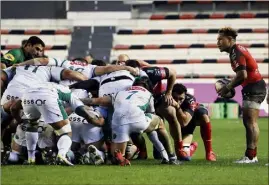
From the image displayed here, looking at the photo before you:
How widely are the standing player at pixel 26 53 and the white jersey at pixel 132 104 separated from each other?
4.60 ft

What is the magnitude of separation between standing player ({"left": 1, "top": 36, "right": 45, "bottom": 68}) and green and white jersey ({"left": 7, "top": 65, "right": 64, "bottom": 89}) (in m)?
0.42

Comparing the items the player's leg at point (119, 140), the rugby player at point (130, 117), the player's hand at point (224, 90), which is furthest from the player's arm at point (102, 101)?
the player's hand at point (224, 90)

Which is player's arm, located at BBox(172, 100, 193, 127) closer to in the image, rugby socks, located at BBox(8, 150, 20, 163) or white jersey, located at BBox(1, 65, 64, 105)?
white jersey, located at BBox(1, 65, 64, 105)

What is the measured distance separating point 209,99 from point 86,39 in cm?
845

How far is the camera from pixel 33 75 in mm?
11141

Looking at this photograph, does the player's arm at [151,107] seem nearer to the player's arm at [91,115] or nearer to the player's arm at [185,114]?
the player's arm at [91,115]

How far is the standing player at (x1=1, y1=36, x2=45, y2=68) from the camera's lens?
11484 mm

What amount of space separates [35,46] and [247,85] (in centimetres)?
290

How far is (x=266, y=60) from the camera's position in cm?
3759

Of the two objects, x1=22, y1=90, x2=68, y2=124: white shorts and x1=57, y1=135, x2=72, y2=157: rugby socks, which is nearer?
x1=57, y1=135, x2=72, y2=157: rugby socks

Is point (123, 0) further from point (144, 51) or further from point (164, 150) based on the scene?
point (164, 150)

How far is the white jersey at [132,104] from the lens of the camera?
10422mm

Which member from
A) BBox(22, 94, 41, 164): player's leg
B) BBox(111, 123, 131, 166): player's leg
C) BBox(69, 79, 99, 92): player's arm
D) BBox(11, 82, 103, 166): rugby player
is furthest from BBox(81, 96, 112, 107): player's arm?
BBox(22, 94, 41, 164): player's leg

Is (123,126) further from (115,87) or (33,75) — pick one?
(33,75)
